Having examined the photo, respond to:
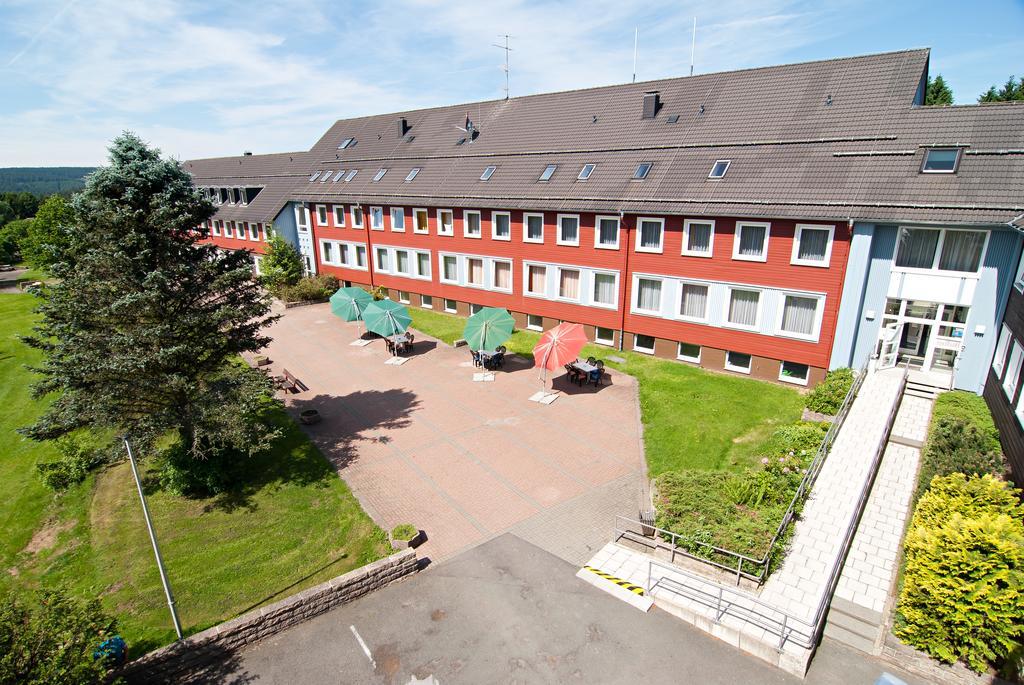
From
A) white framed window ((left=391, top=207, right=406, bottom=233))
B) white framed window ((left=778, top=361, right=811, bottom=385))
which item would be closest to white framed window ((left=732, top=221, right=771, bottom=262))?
white framed window ((left=778, top=361, right=811, bottom=385))

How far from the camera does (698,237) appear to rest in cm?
2216

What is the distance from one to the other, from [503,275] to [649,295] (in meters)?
8.65

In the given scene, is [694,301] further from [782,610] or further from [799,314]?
[782,610]

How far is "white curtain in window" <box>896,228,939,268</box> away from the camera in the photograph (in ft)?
58.4

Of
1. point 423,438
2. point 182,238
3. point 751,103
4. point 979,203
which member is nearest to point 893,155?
point 979,203

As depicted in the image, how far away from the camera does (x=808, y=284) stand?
65.2 feet

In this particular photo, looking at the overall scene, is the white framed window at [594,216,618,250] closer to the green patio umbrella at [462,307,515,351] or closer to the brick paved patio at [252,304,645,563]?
the green patio umbrella at [462,307,515,351]

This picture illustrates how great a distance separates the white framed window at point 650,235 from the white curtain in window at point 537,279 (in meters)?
5.65

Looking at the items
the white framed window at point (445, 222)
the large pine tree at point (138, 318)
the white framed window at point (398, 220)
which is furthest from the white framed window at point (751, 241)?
the white framed window at point (398, 220)

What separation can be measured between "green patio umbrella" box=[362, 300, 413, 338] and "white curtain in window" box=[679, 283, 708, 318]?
1227 cm

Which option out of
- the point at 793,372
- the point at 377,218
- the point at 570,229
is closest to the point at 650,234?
the point at 570,229

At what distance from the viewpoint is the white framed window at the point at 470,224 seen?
29602 millimetres

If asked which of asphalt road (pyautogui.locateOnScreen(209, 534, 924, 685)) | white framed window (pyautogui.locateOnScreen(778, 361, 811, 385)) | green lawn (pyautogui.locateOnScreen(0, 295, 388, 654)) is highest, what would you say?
white framed window (pyautogui.locateOnScreen(778, 361, 811, 385))

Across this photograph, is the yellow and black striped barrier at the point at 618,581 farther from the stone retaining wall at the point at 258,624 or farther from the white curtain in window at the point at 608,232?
the white curtain in window at the point at 608,232
